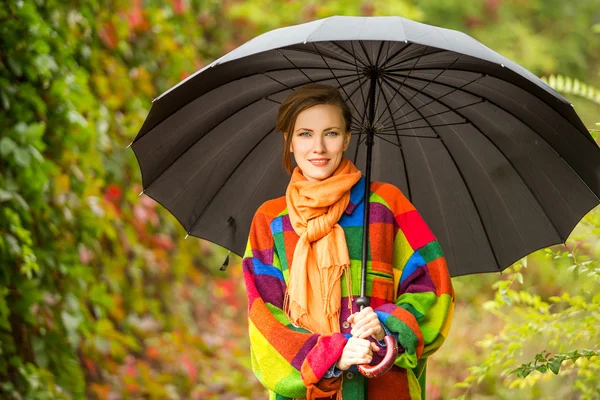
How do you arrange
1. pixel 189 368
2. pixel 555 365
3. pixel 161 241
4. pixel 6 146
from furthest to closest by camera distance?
pixel 161 241 → pixel 189 368 → pixel 6 146 → pixel 555 365

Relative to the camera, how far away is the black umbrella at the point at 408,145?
2793 mm

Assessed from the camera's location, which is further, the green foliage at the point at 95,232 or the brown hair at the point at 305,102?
the green foliage at the point at 95,232

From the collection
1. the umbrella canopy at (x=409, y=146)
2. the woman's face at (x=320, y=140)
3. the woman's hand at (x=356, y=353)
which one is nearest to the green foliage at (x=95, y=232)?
the umbrella canopy at (x=409, y=146)

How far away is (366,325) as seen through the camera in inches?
95.2

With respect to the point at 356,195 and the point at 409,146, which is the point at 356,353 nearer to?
the point at 356,195

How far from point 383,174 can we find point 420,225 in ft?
1.81

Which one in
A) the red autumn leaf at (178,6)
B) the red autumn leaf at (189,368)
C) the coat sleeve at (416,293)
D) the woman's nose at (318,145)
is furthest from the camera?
the red autumn leaf at (178,6)

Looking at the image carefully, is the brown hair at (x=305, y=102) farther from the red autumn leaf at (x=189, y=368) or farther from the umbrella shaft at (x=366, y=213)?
the red autumn leaf at (x=189, y=368)

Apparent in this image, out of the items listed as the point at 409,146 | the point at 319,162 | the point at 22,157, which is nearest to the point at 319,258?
the point at 319,162

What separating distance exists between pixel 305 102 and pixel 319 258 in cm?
50

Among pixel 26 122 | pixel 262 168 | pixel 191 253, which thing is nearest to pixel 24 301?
pixel 26 122

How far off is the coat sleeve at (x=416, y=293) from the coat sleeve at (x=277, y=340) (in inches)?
7.3

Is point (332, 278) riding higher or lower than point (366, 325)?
higher

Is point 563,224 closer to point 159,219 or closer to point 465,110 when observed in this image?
point 465,110
